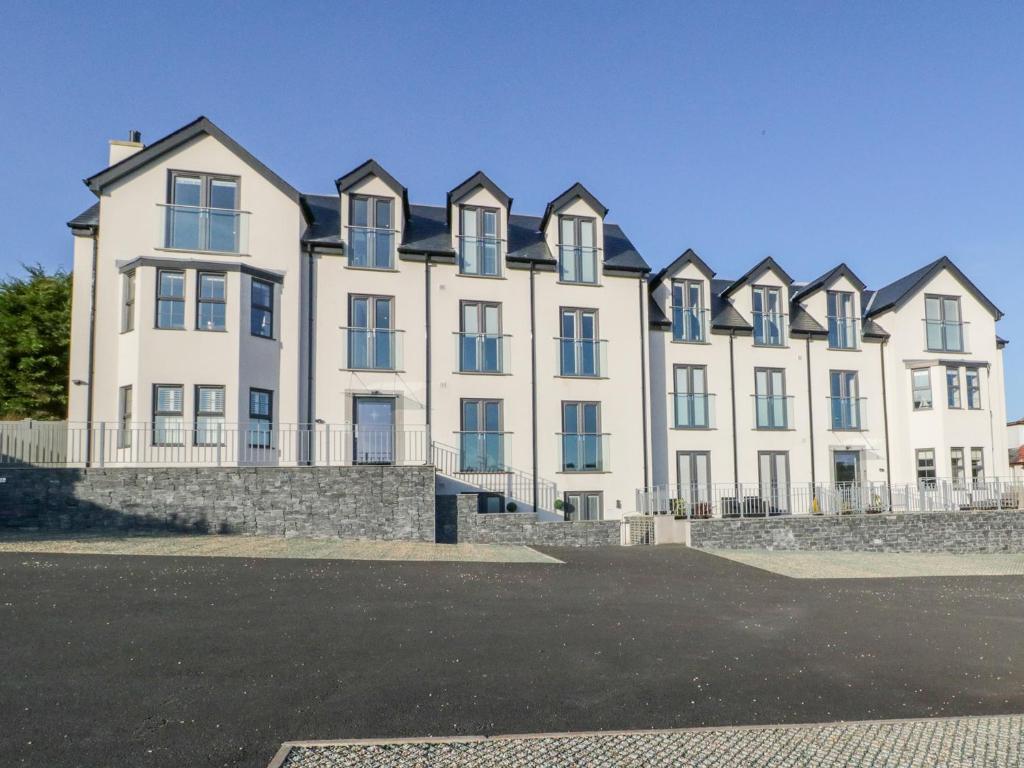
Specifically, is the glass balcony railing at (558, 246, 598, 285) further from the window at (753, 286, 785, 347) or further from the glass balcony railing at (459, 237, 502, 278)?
the window at (753, 286, 785, 347)

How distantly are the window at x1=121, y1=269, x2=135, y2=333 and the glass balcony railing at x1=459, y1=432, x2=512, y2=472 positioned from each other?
356 inches

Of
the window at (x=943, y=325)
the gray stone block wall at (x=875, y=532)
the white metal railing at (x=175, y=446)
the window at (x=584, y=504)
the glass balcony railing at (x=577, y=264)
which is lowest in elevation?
the gray stone block wall at (x=875, y=532)

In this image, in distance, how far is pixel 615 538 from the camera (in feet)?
65.9

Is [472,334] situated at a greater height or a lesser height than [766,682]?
greater

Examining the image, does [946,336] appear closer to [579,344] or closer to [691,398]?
[691,398]

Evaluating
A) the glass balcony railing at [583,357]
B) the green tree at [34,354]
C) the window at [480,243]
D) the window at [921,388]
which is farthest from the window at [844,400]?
the green tree at [34,354]

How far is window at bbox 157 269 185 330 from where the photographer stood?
19078mm

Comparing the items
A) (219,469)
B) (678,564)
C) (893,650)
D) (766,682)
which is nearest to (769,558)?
(678,564)

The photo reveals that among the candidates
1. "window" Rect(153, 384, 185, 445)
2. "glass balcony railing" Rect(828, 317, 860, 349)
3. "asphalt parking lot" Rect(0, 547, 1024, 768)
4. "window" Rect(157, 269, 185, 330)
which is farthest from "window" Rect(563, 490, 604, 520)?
"window" Rect(157, 269, 185, 330)

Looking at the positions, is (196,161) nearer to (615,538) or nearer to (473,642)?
(615,538)

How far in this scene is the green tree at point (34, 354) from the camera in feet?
89.1

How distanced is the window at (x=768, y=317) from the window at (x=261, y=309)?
15.9m

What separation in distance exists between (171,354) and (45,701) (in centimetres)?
1417

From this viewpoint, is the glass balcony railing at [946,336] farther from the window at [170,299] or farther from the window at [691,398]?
the window at [170,299]
